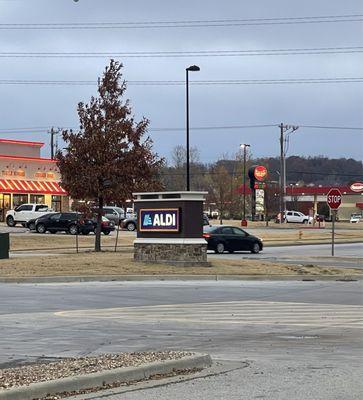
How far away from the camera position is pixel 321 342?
1102 cm

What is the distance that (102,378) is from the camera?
7.46 m

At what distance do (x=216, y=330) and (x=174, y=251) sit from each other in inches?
479

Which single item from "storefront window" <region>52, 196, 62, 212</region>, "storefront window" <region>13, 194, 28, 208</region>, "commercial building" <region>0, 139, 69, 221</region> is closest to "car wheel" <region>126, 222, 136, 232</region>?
"commercial building" <region>0, 139, 69, 221</region>

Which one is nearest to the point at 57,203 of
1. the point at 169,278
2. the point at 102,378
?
the point at 169,278

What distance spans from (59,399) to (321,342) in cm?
534

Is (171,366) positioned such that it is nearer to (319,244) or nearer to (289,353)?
(289,353)

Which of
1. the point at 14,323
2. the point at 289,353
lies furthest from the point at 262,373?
the point at 14,323

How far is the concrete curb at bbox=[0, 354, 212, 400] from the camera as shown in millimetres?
6726

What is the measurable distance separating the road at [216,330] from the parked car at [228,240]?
50.0 feet

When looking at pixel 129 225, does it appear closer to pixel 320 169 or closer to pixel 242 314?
pixel 242 314

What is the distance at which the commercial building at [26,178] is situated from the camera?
65750mm

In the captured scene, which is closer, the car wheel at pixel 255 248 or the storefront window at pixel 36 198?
the car wheel at pixel 255 248

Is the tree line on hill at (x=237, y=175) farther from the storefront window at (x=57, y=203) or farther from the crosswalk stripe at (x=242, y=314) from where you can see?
the crosswalk stripe at (x=242, y=314)

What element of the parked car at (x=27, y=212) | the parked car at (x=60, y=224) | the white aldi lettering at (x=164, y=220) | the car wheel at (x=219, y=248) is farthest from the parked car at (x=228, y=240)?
the parked car at (x=27, y=212)
